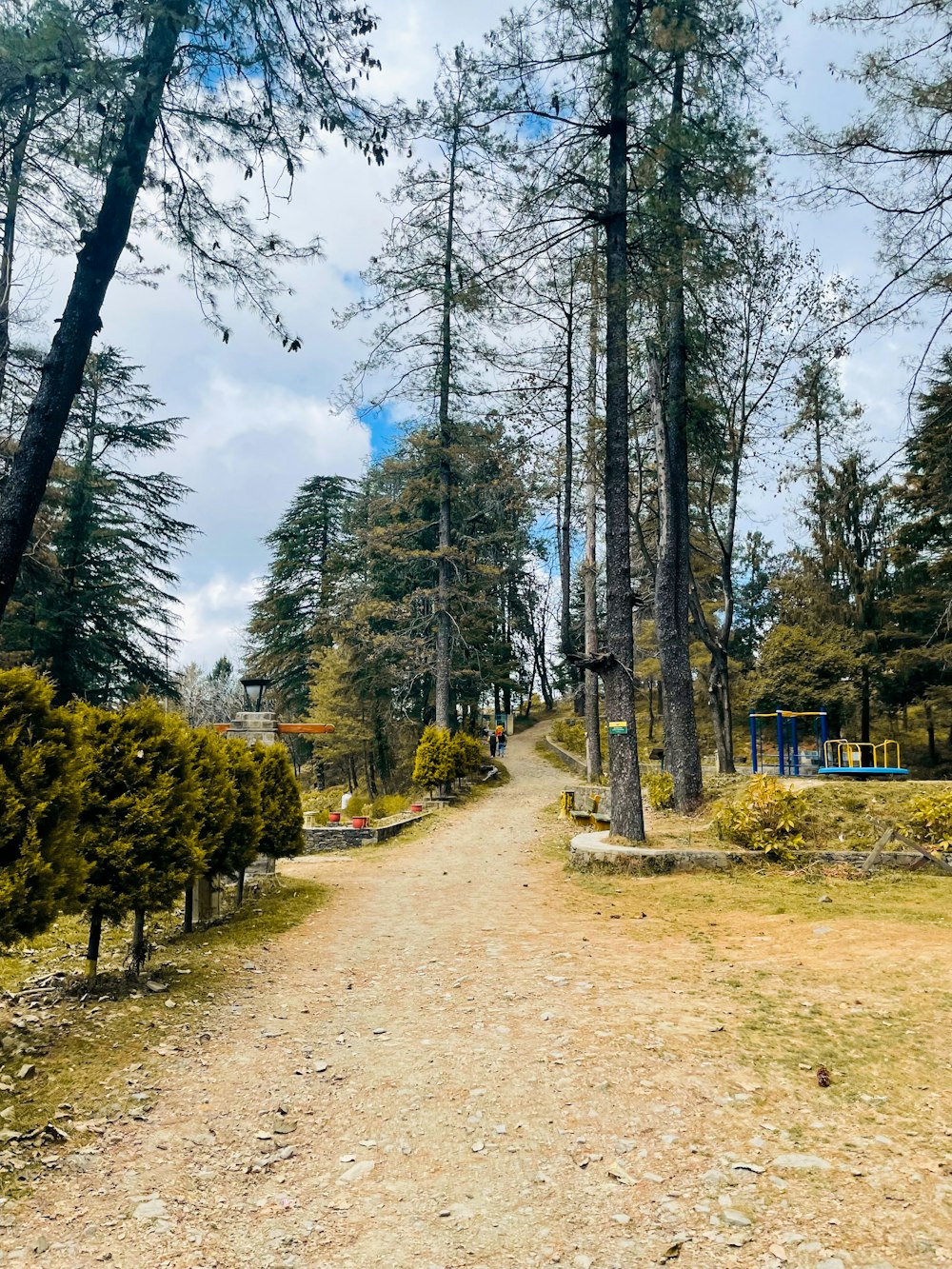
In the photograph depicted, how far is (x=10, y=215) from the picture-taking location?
8.03m

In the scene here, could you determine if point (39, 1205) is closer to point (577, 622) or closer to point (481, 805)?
point (481, 805)

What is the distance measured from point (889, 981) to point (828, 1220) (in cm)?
240

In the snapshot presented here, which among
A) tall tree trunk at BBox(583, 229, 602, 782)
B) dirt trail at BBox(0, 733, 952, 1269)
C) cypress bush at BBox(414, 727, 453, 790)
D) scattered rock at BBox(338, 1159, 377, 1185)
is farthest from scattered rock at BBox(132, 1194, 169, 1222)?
cypress bush at BBox(414, 727, 453, 790)

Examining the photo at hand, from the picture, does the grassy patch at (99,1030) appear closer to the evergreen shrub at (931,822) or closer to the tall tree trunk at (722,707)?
the evergreen shrub at (931,822)

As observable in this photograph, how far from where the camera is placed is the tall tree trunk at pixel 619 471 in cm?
882

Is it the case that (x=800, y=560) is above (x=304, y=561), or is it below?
below

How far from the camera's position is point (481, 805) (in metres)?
17.1

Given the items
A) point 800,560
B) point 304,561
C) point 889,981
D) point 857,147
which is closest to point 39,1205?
point 889,981

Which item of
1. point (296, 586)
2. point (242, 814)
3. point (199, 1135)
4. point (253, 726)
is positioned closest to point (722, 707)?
point (253, 726)

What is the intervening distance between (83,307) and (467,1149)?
240 inches

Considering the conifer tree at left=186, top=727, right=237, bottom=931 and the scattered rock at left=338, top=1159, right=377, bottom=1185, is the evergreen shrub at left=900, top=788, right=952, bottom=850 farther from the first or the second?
the scattered rock at left=338, top=1159, right=377, bottom=1185

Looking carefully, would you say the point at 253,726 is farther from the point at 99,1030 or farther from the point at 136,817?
the point at 99,1030

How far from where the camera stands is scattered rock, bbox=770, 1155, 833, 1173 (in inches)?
98.4

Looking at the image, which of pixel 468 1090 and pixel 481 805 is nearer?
pixel 468 1090
